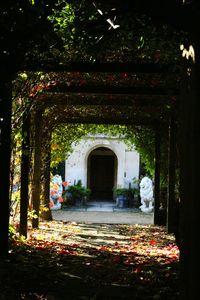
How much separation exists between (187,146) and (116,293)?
7.72 feet

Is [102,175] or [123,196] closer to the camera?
[123,196]

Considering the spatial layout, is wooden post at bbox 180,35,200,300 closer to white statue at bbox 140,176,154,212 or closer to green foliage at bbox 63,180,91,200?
white statue at bbox 140,176,154,212

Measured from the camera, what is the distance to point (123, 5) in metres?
2.83

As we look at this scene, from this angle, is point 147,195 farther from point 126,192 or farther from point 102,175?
point 102,175

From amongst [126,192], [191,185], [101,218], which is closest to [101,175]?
[126,192]

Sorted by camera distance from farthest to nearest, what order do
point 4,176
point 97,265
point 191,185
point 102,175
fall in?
point 102,175, point 97,265, point 4,176, point 191,185

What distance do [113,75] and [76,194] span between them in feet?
49.8

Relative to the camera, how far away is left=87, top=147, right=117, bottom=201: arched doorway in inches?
1065

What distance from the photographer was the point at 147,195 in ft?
67.7

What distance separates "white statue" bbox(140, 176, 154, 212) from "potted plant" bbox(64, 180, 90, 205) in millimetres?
3514

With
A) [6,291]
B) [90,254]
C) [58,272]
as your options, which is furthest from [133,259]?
[6,291]

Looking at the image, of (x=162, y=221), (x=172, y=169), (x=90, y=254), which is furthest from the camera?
(x=162, y=221)

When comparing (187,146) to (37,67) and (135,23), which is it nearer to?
(135,23)

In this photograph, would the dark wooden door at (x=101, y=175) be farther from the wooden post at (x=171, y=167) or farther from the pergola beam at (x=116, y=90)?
the pergola beam at (x=116, y=90)
